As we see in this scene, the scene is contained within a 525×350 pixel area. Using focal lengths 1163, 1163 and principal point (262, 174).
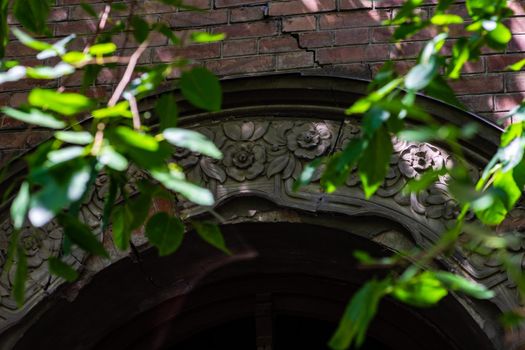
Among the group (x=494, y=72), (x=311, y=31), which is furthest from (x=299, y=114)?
(x=494, y=72)

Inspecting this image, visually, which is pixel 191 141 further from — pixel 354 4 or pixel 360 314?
pixel 354 4

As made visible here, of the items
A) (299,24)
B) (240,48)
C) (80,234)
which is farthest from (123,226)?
(299,24)

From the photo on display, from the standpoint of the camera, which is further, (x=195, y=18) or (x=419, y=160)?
(x=195, y=18)

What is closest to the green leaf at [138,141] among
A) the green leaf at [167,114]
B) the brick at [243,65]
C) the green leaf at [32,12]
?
the green leaf at [167,114]

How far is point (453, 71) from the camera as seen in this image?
10.2ft

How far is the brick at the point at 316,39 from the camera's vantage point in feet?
14.3

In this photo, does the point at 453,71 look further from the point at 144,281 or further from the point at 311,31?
the point at 144,281

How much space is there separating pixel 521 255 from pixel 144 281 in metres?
1.41

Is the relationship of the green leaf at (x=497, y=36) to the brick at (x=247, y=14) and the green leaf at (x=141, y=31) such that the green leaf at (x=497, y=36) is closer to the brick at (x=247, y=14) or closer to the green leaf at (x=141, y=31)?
the green leaf at (x=141, y=31)

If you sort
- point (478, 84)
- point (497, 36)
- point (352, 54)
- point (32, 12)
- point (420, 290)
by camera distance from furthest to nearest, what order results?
point (352, 54) → point (478, 84) → point (32, 12) → point (497, 36) → point (420, 290)

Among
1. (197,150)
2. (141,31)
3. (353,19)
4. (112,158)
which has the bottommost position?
(112,158)

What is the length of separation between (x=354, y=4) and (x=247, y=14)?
412mm

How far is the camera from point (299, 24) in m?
4.43

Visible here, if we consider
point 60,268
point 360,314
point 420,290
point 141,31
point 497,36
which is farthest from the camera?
point 141,31
